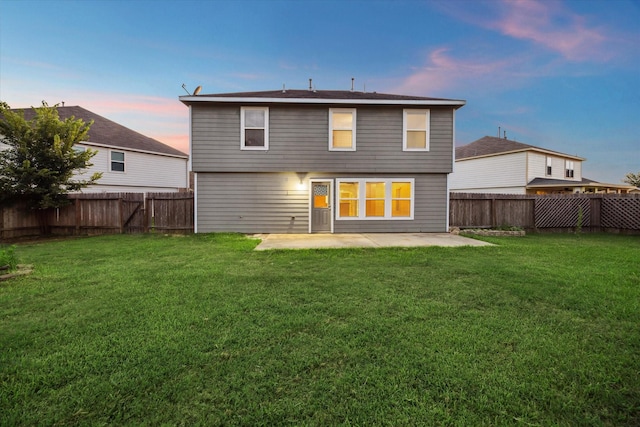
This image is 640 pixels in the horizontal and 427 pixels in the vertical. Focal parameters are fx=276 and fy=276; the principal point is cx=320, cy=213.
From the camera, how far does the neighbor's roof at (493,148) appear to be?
22.0 metres

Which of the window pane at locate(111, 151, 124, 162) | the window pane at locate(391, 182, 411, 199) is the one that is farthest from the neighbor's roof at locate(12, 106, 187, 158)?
the window pane at locate(391, 182, 411, 199)

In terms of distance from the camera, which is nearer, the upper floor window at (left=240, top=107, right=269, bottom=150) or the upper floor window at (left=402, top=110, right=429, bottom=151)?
the upper floor window at (left=240, top=107, right=269, bottom=150)

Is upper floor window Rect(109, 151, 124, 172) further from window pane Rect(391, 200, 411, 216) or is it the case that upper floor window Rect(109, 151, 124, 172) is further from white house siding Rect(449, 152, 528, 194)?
white house siding Rect(449, 152, 528, 194)

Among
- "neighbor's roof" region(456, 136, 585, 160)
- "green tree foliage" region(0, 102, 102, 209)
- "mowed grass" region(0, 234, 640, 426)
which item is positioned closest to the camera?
"mowed grass" region(0, 234, 640, 426)

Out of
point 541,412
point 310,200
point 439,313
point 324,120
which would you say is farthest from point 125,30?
point 541,412

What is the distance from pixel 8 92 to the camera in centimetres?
1516

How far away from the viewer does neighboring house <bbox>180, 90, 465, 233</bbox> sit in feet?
34.5

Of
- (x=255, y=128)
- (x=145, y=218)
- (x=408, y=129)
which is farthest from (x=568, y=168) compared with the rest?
(x=145, y=218)

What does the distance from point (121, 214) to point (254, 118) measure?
6.55 meters

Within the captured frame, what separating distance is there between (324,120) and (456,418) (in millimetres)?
10224

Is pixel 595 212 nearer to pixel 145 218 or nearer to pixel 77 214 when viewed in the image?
pixel 145 218

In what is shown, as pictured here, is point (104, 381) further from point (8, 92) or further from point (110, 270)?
point (8, 92)

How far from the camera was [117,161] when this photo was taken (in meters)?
16.7

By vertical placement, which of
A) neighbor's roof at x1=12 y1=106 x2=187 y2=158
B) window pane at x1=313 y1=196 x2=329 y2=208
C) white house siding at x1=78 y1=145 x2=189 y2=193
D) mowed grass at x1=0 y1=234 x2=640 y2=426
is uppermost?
neighbor's roof at x1=12 y1=106 x2=187 y2=158
